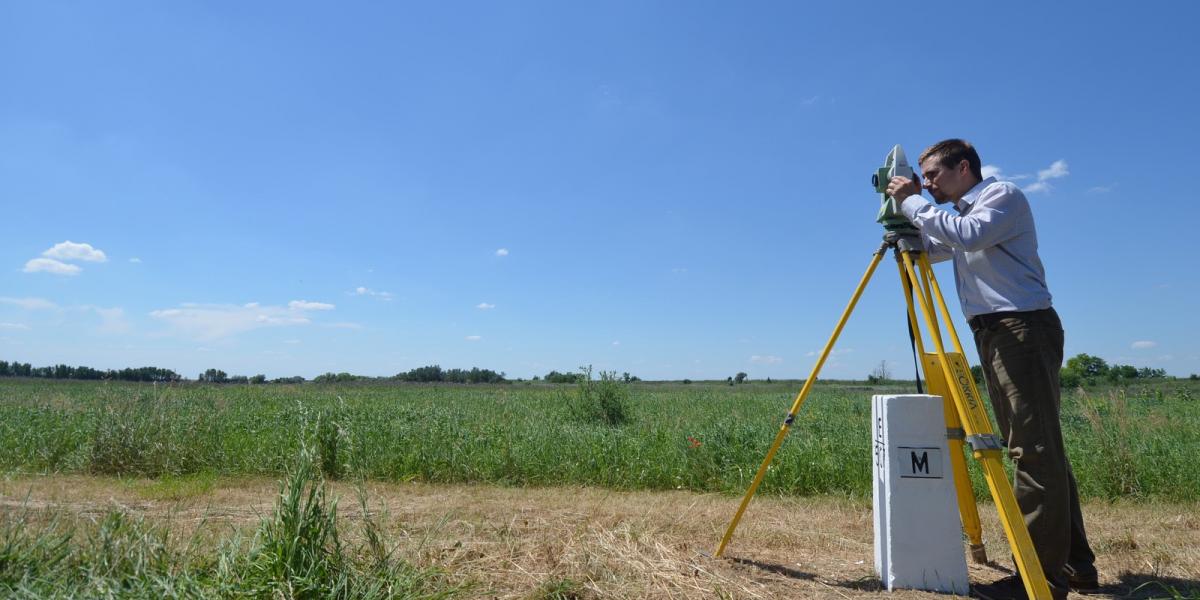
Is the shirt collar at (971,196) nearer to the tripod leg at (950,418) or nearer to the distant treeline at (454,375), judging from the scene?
the tripod leg at (950,418)

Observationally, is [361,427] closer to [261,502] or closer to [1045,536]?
[261,502]

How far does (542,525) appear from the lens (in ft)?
13.3

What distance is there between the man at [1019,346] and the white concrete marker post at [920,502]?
0.26 metres

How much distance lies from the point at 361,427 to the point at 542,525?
504 centimetres

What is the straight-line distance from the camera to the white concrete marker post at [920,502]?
9.55ft

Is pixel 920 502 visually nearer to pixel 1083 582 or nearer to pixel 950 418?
pixel 950 418

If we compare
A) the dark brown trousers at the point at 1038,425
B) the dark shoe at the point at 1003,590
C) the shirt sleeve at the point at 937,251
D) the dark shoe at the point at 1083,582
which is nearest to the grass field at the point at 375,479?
the dark shoe at the point at 1083,582

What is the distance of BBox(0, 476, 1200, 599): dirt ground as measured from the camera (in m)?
2.92

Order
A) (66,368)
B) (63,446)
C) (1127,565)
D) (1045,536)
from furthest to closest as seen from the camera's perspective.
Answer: (66,368)
(63,446)
(1127,565)
(1045,536)

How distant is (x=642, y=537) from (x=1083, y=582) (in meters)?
2.21

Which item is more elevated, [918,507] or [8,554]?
[918,507]

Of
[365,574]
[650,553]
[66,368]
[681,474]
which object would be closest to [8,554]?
[365,574]

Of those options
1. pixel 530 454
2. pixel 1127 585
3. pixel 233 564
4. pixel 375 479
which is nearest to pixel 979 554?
pixel 1127 585

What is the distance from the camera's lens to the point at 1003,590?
2.95 metres
